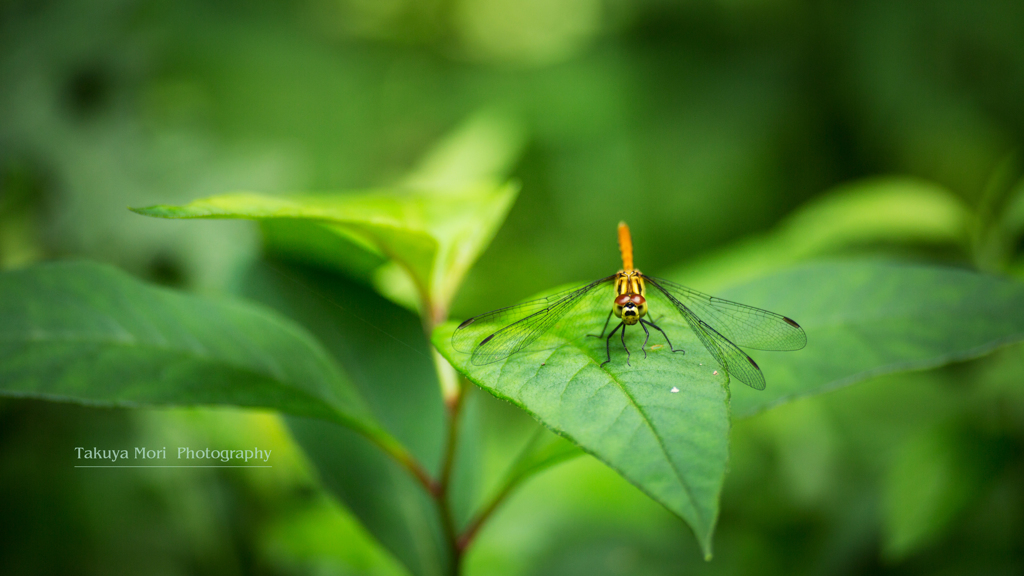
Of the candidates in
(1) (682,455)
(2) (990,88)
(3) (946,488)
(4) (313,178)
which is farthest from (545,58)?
(1) (682,455)

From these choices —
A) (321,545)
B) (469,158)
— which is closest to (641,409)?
(321,545)

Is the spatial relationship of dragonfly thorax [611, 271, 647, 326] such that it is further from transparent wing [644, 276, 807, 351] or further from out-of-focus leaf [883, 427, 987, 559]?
out-of-focus leaf [883, 427, 987, 559]

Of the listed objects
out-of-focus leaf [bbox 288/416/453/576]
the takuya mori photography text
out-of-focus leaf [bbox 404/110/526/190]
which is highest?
out-of-focus leaf [bbox 404/110/526/190]

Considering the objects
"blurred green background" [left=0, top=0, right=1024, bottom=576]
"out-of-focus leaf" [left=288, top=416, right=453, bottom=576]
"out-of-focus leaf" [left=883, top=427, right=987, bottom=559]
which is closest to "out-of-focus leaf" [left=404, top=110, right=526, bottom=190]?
"blurred green background" [left=0, top=0, right=1024, bottom=576]

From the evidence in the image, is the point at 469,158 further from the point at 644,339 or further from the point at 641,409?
the point at 641,409

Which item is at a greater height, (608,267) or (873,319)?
(608,267)
